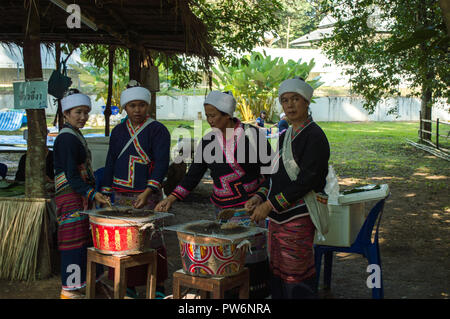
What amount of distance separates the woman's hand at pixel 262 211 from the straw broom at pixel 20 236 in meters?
2.36

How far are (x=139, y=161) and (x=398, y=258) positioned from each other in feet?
11.2

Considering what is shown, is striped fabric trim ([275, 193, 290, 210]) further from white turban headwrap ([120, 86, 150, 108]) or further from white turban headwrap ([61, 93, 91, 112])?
white turban headwrap ([61, 93, 91, 112])

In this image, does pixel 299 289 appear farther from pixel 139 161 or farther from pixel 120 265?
pixel 139 161

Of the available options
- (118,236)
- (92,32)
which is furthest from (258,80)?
(118,236)

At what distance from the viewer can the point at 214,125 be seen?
3.52 m

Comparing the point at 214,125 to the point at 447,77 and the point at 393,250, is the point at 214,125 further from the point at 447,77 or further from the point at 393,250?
the point at 447,77

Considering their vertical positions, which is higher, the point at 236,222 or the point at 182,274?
the point at 236,222

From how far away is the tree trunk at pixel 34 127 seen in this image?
4672 millimetres

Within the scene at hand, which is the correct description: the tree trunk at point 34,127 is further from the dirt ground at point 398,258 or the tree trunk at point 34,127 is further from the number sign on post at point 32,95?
the dirt ground at point 398,258

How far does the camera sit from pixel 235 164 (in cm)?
348

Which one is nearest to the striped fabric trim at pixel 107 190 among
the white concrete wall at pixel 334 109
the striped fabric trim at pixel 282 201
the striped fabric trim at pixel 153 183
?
the striped fabric trim at pixel 153 183

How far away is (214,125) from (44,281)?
7.97 feet

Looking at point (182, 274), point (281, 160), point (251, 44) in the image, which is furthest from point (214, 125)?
point (251, 44)

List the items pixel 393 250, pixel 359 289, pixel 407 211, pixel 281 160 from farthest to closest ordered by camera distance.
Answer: pixel 407 211 < pixel 393 250 < pixel 359 289 < pixel 281 160
